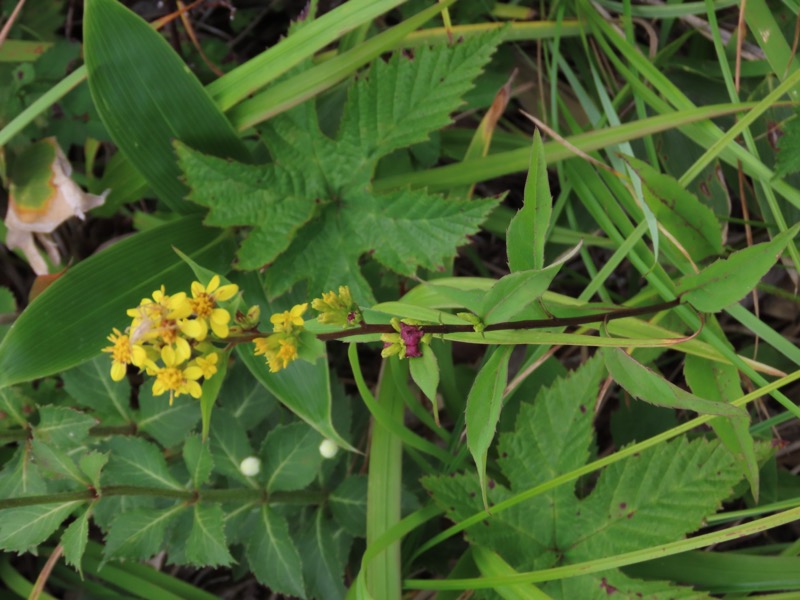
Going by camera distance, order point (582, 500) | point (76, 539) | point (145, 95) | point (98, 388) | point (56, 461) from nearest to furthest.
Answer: point (76, 539) < point (56, 461) < point (582, 500) < point (145, 95) < point (98, 388)

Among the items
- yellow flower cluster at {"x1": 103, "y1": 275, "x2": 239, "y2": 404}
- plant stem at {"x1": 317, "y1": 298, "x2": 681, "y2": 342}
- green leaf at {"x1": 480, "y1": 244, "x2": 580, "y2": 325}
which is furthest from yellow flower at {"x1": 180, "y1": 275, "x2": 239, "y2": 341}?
green leaf at {"x1": 480, "y1": 244, "x2": 580, "y2": 325}

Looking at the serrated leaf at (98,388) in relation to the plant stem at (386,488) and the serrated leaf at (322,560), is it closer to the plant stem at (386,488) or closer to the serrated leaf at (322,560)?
the serrated leaf at (322,560)

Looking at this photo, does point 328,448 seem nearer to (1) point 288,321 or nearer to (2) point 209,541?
(2) point 209,541

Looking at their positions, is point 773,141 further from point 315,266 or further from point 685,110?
point 315,266

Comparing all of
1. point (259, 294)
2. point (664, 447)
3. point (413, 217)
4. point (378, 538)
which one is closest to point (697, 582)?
point (664, 447)

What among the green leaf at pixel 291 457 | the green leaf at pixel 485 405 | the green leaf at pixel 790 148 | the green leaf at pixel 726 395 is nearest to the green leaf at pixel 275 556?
the green leaf at pixel 291 457

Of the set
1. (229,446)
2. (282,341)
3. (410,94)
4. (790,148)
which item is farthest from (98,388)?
(790,148)
